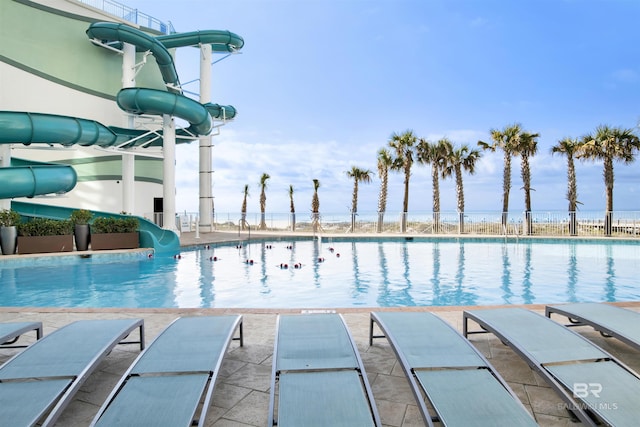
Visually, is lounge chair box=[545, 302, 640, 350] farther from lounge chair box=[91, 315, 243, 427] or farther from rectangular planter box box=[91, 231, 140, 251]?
rectangular planter box box=[91, 231, 140, 251]

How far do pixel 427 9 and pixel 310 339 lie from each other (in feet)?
52.9

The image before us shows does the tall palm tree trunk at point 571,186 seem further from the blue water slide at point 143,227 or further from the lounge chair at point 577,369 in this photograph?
the lounge chair at point 577,369

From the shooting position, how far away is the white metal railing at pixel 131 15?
19962 mm

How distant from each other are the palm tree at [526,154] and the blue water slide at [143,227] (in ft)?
54.8

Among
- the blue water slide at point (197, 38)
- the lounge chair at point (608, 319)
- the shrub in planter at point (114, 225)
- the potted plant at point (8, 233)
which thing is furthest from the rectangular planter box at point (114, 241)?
the lounge chair at point (608, 319)

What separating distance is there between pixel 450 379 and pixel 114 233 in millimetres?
12589

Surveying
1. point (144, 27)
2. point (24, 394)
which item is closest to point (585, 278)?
point (24, 394)

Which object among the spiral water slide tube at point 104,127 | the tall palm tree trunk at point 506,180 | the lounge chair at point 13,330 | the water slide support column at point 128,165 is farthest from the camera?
the tall palm tree trunk at point 506,180

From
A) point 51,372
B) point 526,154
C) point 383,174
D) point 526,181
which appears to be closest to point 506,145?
point 526,154

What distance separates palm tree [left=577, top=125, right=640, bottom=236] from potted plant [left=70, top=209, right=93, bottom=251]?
21316 mm

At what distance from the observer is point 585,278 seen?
9562mm

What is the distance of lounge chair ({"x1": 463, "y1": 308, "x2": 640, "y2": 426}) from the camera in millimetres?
2166

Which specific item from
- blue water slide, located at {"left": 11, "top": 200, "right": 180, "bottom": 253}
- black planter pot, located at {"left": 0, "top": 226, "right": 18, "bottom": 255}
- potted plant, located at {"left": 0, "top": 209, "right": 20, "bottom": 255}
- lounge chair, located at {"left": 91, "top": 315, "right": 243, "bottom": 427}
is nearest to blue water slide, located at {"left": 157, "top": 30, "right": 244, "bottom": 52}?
blue water slide, located at {"left": 11, "top": 200, "right": 180, "bottom": 253}

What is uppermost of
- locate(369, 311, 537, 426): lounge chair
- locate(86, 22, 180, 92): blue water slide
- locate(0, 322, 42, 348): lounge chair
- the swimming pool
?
locate(86, 22, 180, 92): blue water slide
